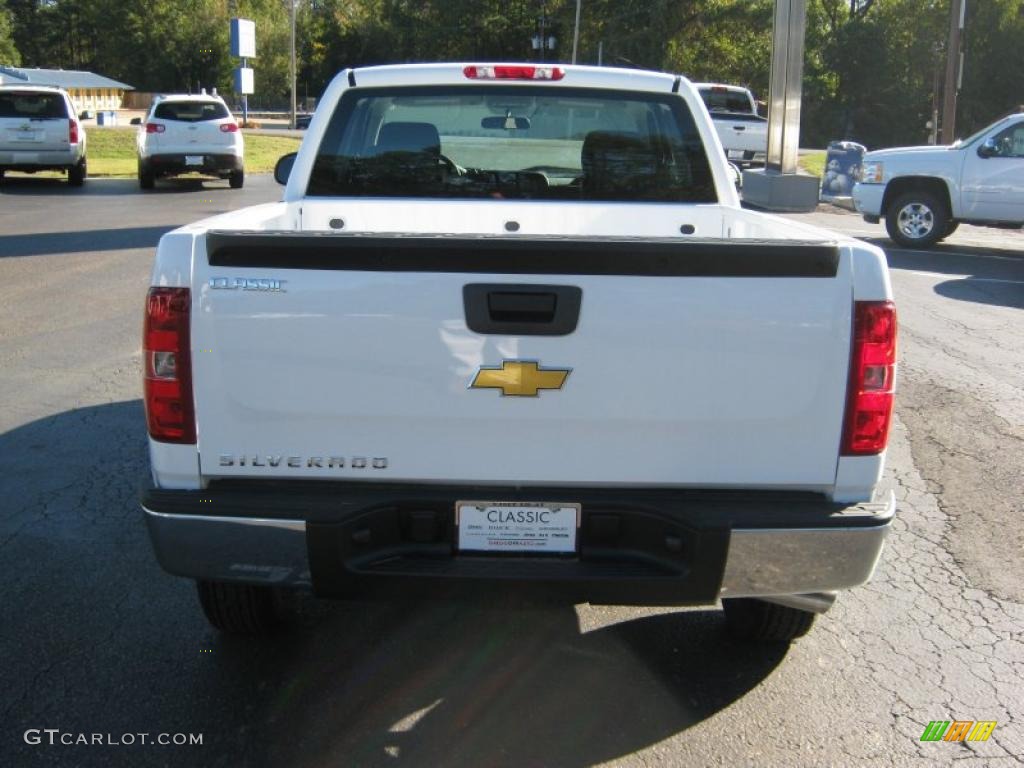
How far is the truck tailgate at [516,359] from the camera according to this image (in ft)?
10.0

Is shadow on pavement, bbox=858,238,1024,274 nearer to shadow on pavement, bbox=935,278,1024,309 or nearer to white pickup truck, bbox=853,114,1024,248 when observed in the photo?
white pickup truck, bbox=853,114,1024,248

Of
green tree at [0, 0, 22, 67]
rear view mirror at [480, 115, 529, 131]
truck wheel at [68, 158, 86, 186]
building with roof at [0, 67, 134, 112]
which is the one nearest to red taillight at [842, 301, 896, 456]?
rear view mirror at [480, 115, 529, 131]

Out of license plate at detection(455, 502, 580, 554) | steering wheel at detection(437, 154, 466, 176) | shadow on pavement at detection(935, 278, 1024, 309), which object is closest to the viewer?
license plate at detection(455, 502, 580, 554)

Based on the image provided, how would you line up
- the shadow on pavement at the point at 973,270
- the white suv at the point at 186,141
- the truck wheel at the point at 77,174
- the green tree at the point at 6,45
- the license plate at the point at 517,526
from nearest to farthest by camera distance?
the license plate at the point at 517,526 → the shadow on pavement at the point at 973,270 → the white suv at the point at 186,141 → the truck wheel at the point at 77,174 → the green tree at the point at 6,45

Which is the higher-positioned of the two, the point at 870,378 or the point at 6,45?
the point at 6,45

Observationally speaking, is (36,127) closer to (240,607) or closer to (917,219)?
(917,219)

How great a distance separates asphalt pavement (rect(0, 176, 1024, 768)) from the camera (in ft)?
11.1

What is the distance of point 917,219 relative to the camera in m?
15.7

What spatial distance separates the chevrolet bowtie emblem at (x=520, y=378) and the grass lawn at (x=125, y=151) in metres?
24.6

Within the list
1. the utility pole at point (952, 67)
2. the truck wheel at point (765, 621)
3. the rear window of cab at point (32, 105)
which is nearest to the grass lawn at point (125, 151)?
the rear window of cab at point (32, 105)

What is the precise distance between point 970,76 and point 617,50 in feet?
54.0

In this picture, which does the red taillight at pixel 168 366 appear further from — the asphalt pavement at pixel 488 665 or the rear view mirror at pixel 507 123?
the rear view mirror at pixel 507 123

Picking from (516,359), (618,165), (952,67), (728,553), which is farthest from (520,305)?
(952,67)

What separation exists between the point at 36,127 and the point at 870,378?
21.5 m
